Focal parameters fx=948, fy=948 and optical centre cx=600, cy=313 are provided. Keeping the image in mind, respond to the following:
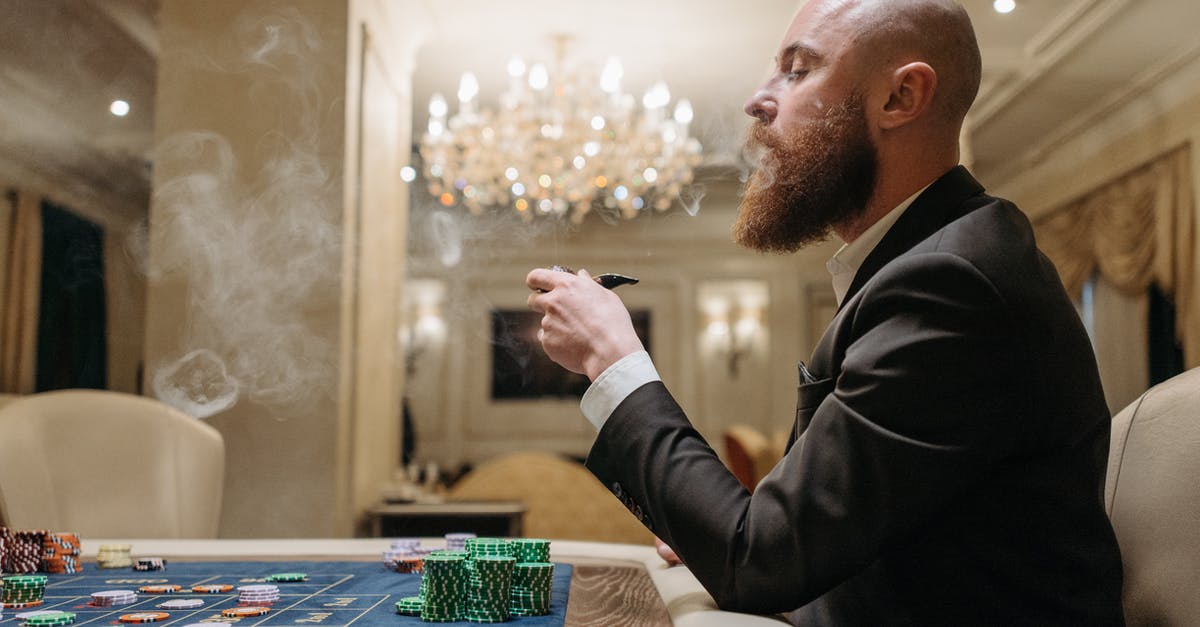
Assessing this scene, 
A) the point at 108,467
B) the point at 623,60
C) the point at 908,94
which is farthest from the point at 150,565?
the point at 623,60

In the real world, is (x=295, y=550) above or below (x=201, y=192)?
below

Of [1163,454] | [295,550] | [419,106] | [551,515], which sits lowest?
[551,515]

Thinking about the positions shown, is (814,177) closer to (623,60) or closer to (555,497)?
(555,497)

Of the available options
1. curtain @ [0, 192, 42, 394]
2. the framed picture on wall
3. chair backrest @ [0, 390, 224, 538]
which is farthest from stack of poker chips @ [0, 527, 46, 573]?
the framed picture on wall

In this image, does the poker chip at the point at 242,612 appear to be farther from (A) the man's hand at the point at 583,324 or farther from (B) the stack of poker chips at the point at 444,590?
(A) the man's hand at the point at 583,324

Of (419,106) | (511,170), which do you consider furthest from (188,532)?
(419,106)

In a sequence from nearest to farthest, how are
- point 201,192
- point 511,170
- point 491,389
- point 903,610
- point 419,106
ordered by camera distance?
1. point 903,610
2. point 201,192
3. point 511,170
4. point 419,106
5. point 491,389

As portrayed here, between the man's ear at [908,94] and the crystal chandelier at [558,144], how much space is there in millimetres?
3828

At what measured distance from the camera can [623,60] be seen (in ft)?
19.7

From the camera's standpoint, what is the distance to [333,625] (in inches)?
41.1

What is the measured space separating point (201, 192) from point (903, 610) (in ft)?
11.4

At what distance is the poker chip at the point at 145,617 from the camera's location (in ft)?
3.47

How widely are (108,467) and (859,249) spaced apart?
1.92 meters

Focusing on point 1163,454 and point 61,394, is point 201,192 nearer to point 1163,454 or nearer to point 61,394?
point 61,394
